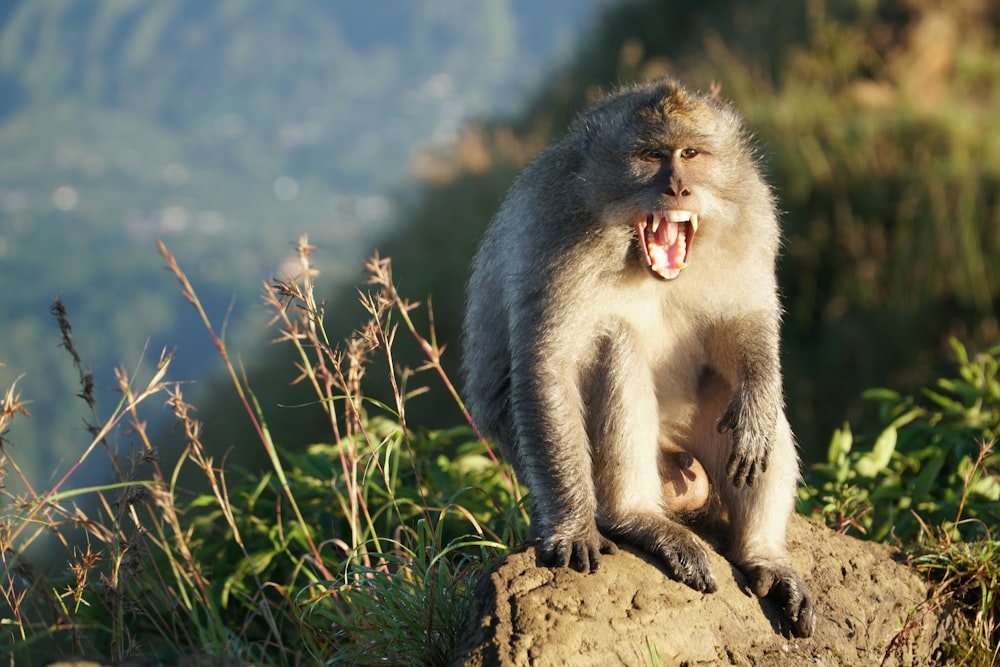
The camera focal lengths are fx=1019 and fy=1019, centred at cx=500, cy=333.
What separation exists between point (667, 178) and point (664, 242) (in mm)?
196

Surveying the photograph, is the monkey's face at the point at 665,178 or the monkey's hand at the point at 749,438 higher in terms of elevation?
the monkey's face at the point at 665,178

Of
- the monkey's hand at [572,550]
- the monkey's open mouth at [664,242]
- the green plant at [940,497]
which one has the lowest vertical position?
the green plant at [940,497]

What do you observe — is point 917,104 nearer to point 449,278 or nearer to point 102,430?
point 449,278

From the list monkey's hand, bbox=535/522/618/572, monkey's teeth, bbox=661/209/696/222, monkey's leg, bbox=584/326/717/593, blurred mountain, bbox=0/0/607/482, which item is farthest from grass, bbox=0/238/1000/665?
blurred mountain, bbox=0/0/607/482

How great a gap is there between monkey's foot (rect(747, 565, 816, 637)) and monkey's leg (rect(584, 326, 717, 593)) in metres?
0.26

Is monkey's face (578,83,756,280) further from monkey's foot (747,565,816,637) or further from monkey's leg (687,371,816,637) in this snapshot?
monkey's foot (747,565,816,637)

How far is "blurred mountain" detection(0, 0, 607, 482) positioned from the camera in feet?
244

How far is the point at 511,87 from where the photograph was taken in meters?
15.6

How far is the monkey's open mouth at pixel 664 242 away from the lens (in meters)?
3.08

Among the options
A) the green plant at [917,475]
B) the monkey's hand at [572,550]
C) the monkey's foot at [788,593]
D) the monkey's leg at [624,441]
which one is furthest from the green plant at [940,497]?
the monkey's hand at [572,550]

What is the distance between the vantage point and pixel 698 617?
2.80 m

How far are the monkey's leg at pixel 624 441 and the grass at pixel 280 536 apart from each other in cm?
41

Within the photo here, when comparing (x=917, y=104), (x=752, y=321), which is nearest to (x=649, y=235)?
(x=752, y=321)

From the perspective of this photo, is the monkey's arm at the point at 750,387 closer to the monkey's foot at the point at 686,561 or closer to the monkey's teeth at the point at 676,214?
the monkey's foot at the point at 686,561
